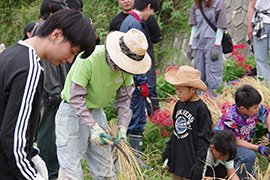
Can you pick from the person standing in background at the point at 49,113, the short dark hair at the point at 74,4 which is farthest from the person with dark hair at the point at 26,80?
the short dark hair at the point at 74,4

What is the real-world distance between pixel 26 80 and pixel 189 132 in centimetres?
188

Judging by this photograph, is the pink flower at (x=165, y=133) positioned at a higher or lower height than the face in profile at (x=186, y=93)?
lower

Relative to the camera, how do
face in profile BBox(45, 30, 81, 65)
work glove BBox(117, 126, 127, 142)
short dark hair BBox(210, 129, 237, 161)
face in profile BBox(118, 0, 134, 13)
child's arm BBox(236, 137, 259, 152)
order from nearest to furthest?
face in profile BBox(45, 30, 81, 65) < work glove BBox(117, 126, 127, 142) < short dark hair BBox(210, 129, 237, 161) < child's arm BBox(236, 137, 259, 152) < face in profile BBox(118, 0, 134, 13)

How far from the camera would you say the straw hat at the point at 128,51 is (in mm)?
2689

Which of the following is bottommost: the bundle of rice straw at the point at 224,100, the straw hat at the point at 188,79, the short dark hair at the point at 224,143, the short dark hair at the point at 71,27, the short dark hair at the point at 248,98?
the bundle of rice straw at the point at 224,100

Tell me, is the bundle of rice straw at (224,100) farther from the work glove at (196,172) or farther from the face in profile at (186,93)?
the work glove at (196,172)

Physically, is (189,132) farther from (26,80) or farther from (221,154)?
(26,80)

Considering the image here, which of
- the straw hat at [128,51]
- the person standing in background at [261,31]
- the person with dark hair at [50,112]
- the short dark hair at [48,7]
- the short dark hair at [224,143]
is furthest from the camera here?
the person standing in background at [261,31]

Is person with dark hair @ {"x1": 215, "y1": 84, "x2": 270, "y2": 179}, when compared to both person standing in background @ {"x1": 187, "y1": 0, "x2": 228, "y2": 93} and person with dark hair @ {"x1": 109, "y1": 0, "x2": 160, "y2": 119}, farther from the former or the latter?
person standing in background @ {"x1": 187, "y1": 0, "x2": 228, "y2": 93}

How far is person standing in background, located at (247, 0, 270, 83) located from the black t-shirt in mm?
2300

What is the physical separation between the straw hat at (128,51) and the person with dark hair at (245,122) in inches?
45.8

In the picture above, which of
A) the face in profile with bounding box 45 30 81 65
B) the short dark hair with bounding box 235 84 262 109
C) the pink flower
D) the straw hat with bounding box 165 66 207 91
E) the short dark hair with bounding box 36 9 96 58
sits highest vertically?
the short dark hair with bounding box 36 9 96 58

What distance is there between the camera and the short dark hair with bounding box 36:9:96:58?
73.0 inches

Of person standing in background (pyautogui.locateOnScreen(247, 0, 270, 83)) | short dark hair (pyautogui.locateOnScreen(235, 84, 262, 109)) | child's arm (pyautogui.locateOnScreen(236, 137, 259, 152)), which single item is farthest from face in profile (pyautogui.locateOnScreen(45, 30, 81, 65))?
person standing in background (pyautogui.locateOnScreen(247, 0, 270, 83))
